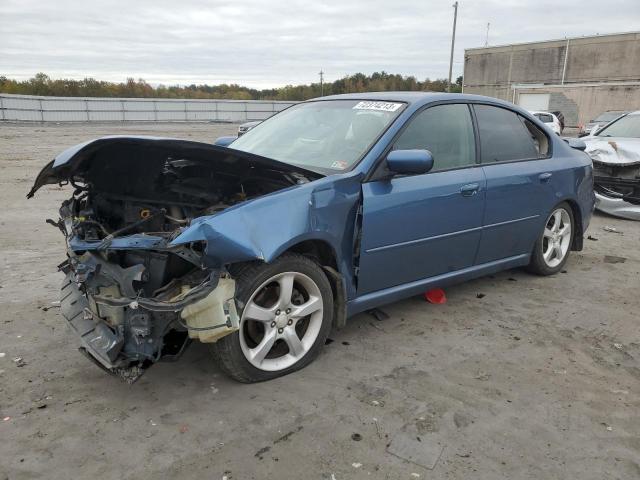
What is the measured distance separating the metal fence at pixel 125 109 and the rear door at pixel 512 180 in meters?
27.8

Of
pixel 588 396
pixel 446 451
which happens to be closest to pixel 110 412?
pixel 446 451

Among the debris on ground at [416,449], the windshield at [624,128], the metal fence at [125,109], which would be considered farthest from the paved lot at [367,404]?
the metal fence at [125,109]

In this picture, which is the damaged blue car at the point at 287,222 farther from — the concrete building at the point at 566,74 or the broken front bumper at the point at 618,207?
the concrete building at the point at 566,74

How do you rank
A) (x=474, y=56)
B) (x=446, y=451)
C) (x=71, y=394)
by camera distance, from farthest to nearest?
(x=474, y=56) < (x=71, y=394) < (x=446, y=451)

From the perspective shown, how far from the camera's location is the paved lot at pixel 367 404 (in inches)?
98.3

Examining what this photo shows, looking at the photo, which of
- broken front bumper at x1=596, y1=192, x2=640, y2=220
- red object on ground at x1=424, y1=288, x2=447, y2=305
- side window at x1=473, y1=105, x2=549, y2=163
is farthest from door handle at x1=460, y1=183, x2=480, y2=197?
broken front bumper at x1=596, y1=192, x2=640, y2=220

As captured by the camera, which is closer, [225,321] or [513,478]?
[513,478]

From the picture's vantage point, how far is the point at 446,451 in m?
2.59

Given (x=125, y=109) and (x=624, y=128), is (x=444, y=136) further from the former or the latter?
(x=125, y=109)

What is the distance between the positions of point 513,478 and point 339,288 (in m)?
1.46

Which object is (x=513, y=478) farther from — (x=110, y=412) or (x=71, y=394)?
(x=71, y=394)

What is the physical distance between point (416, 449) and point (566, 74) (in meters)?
56.8

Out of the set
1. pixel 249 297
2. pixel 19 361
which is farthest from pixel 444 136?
pixel 19 361

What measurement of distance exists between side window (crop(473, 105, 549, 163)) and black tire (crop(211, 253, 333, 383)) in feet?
6.14
